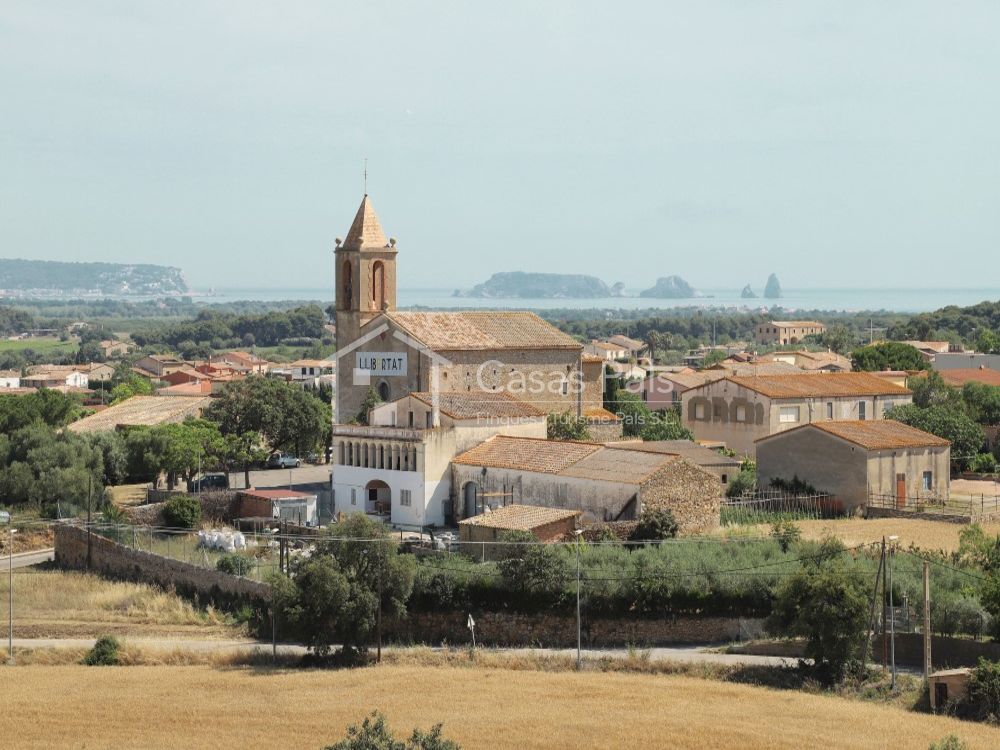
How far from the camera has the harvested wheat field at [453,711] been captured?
24.4 metres

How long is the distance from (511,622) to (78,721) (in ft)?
31.2

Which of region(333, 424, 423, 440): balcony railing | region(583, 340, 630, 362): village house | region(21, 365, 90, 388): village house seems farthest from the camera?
region(583, 340, 630, 362): village house

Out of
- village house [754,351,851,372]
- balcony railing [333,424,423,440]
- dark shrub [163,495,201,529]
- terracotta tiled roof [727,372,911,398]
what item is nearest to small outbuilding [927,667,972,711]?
balcony railing [333,424,423,440]

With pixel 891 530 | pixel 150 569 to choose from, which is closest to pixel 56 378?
pixel 150 569

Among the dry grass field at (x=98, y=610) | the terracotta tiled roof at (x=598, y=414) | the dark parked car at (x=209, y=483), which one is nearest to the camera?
the dry grass field at (x=98, y=610)

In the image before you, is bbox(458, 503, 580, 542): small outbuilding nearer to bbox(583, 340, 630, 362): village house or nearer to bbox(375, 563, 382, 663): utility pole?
bbox(375, 563, 382, 663): utility pole

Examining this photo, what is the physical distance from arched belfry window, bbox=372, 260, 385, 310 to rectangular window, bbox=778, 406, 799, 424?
13.8 meters

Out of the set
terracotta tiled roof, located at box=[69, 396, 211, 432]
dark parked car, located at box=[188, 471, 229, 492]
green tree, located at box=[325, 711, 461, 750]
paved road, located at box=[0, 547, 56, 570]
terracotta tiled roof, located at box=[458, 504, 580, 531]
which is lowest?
paved road, located at box=[0, 547, 56, 570]

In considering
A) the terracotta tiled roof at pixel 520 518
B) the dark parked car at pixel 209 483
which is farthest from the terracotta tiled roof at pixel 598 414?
the terracotta tiled roof at pixel 520 518

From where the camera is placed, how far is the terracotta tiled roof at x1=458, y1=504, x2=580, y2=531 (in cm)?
3678

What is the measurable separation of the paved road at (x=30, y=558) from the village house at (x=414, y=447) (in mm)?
8273

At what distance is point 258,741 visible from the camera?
24844mm

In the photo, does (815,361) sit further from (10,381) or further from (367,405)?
(10,381)

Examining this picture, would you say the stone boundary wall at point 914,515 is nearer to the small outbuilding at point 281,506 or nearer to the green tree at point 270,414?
the small outbuilding at point 281,506
